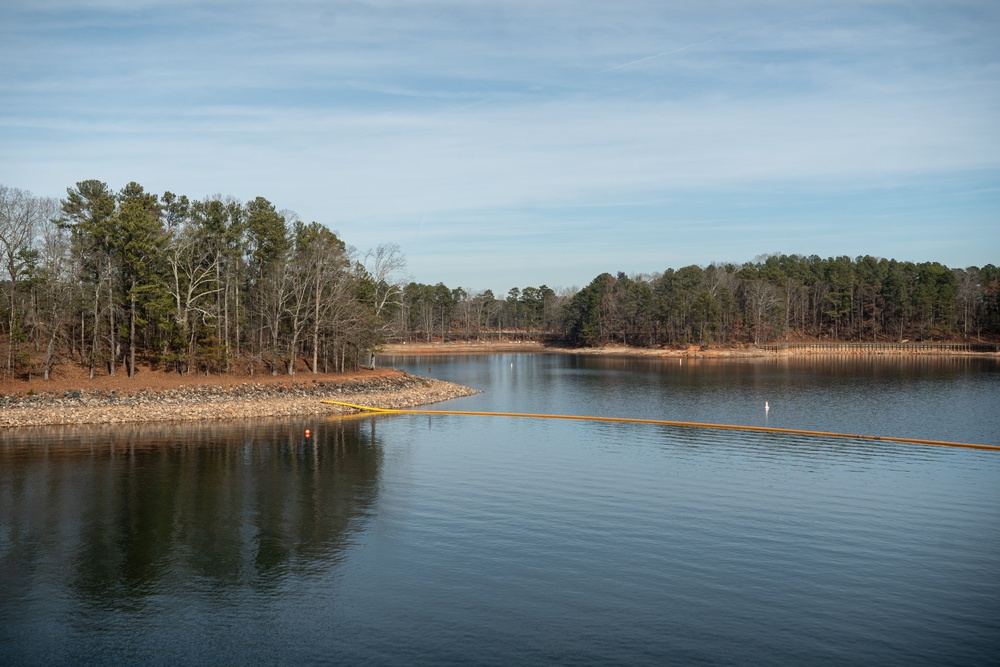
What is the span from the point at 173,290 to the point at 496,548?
4638 cm

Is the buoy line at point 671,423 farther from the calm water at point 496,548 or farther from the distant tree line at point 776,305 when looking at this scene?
the distant tree line at point 776,305

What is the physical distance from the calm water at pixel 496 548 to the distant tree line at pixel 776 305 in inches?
3999

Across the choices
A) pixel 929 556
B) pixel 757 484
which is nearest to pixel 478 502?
pixel 757 484

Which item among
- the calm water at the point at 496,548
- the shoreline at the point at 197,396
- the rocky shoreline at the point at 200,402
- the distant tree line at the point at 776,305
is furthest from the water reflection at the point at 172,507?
the distant tree line at the point at 776,305

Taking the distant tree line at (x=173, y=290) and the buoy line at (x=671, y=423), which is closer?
the buoy line at (x=671, y=423)

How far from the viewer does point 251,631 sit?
18250 millimetres

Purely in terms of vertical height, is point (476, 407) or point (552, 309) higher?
point (552, 309)

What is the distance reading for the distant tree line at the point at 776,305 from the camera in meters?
148

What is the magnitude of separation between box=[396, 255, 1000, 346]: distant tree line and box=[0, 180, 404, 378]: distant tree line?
277 ft

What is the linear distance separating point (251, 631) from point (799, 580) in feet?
51.0

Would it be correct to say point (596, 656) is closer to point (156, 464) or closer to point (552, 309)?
point (156, 464)

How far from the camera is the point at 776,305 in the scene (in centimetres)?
15488

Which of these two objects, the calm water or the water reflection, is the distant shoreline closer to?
the calm water

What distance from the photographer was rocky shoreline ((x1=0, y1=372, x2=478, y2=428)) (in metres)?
49.2
